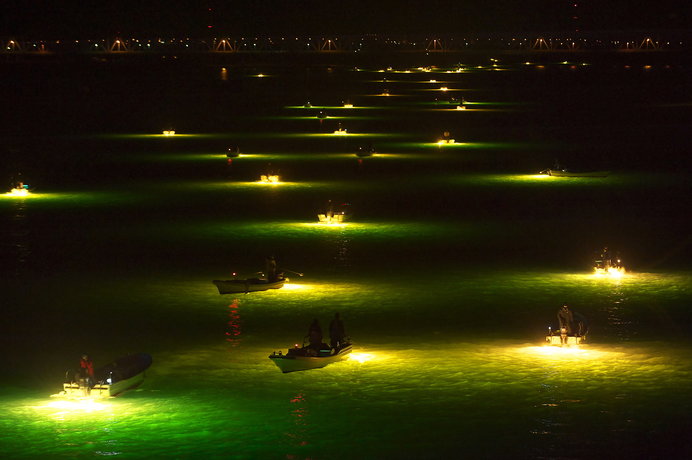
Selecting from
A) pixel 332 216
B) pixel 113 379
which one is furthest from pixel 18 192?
pixel 113 379

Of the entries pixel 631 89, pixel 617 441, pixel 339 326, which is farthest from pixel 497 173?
pixel 631 89

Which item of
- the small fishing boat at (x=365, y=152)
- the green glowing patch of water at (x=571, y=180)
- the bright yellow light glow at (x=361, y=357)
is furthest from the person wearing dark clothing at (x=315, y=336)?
the small fishing boat at (x=365, y=152)

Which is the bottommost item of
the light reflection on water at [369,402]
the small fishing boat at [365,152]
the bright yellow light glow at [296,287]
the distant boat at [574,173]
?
the light reflection on water at [369,402]

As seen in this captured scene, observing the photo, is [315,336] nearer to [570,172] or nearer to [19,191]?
[19,191]

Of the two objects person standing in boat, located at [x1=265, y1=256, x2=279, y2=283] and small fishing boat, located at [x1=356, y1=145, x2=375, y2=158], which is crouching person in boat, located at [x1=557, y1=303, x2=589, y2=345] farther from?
small fishing boat, located at [x1=356, y1=145, x2=375, y2=158]

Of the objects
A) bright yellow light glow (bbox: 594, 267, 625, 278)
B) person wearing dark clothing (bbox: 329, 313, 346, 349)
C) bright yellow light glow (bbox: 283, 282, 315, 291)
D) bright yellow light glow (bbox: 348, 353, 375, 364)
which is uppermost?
bright yellow light glow (bbox: 594, 267, 625, 278)

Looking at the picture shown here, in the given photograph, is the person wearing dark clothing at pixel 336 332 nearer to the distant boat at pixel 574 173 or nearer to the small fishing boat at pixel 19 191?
the small fishing boat at pixel 19 191

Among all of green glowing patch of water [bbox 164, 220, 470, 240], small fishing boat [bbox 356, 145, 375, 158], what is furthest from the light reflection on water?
small fishing boat [bbox 356, 145, 375, 158]
